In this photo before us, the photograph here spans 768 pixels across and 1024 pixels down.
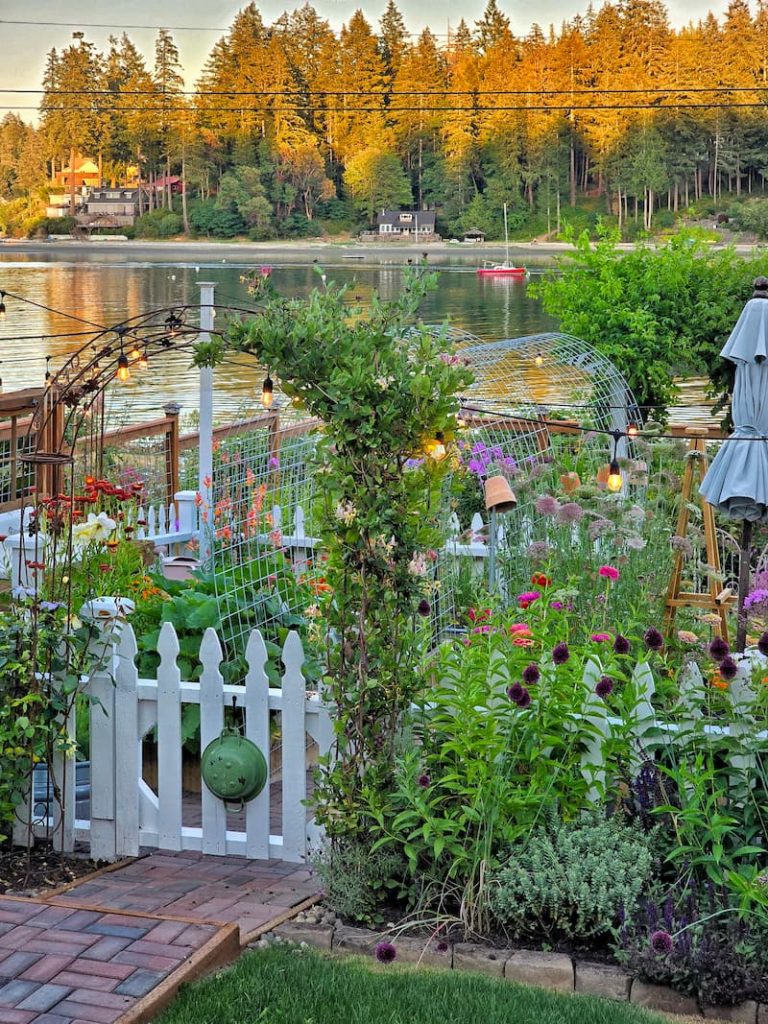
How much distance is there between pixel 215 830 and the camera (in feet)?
12.3

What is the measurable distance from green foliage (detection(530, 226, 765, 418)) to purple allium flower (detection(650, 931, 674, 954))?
7.94 meters

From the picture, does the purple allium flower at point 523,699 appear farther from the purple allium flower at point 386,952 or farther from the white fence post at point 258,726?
the white fence post at point 258,726

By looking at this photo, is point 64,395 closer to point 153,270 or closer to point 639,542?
point 639,542

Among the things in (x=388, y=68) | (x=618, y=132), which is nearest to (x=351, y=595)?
(x=618, y=132)

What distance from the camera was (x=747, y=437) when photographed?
488cm

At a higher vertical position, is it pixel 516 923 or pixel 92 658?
pixel 92 658

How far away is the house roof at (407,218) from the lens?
174 feet

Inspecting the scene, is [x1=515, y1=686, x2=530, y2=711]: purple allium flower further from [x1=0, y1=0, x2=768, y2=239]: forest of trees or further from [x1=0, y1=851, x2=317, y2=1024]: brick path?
[x1=0, y1=0, x2=768, y2=239]: forest of trees

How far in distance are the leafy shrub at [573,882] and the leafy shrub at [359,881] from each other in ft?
1.04

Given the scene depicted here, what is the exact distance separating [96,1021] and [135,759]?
117 cm

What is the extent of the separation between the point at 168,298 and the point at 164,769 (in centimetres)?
4764

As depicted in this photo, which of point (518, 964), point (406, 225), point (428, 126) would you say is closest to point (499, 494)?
point (518, 964)

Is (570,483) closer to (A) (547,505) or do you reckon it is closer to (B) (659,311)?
(A) (547,505)

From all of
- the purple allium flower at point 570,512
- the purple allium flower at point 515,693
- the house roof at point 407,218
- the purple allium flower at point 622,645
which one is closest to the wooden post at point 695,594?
the purple allium flower at point 570,512
